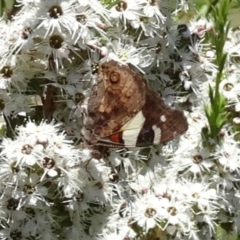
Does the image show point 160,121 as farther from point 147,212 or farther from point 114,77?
point 147,212

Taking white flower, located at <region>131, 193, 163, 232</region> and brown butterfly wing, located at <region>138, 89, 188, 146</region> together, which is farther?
white flower, located at <region>131, 193, 163, 232</region>

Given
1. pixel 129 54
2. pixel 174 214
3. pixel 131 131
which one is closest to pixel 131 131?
pixel 131 131

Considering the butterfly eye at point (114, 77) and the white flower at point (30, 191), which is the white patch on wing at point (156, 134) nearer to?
the butterfly eye at point (114, 77)

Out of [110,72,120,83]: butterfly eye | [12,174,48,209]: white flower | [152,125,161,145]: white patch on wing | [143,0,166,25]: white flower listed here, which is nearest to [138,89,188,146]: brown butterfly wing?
[152,125,161,145]: white patch on wing

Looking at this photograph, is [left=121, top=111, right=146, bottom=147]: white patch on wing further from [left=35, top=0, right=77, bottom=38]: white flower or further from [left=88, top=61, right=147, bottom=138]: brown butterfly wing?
[left=35, top=0, right=77, bottom=38]: white flower

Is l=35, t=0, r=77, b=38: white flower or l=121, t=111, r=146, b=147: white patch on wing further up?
l=35, t=0, r=77, b=38: white flower

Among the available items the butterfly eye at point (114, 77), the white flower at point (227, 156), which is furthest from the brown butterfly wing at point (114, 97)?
the white flower at point (227, 156)

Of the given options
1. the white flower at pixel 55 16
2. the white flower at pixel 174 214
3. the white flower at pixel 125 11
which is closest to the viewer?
the white flower at pixel 55 16
